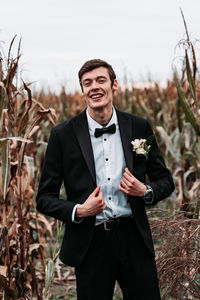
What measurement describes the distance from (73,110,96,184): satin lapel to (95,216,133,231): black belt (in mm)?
216

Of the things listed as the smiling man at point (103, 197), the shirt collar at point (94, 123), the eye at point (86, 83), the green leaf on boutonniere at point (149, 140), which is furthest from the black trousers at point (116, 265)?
the eye at point (86, 83)

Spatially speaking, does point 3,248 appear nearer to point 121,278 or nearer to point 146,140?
point 121,278

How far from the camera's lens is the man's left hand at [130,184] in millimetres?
1976

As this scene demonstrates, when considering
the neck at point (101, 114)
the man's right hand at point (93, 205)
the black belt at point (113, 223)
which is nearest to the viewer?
the man's right hand at point (93, 205)

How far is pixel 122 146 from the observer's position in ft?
7.07

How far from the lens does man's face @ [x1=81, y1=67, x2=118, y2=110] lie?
210 cm

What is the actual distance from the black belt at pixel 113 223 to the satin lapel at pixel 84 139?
8.5 inches

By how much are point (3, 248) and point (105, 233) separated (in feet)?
3.08

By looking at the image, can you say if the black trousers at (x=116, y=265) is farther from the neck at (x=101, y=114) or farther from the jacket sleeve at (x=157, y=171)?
the neck at (x=101, y=114)

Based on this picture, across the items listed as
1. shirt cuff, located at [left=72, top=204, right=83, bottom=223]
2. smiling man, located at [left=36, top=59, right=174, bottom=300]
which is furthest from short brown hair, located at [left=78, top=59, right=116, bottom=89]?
shirt cuff, located at [left=72, top=204, right=83, bottom=223]

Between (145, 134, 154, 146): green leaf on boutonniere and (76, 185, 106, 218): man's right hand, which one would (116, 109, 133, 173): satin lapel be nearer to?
(145, 134, 154, 146): green leaf on boutonniere

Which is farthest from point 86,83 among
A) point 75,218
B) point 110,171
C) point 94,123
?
point 75,218

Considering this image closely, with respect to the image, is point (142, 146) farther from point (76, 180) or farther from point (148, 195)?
point (76, 180)

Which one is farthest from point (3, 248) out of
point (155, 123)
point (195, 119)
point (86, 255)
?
point (155, 123)
